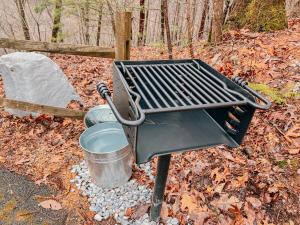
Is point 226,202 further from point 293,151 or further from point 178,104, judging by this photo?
point 178,104

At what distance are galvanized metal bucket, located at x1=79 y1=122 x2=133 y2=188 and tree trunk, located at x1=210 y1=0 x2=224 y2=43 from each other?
3201 millimetres

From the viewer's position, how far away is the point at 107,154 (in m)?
2.97

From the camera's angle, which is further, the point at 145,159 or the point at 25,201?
the point at 25,201

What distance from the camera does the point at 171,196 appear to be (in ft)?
10.2

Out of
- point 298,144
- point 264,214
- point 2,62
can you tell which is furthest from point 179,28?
point 264,214

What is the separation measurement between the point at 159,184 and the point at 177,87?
1.03m

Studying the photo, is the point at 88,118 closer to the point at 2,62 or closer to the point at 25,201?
the point at 25,201

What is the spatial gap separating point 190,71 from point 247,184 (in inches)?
62.3

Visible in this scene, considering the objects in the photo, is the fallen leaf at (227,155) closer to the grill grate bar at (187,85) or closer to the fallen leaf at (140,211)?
the fallen leaf at (140,211)

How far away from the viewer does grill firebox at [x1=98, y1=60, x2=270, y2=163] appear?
68.4 inches

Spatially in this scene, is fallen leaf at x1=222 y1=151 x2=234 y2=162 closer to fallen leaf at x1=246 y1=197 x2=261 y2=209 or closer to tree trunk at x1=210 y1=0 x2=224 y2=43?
fallen leaf at x1=246 y1=197 x2=261 y2=209

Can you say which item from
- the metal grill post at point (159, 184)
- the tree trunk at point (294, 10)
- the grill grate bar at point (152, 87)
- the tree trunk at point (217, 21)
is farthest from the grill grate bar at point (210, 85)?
the tree trunk at point (294, 10)

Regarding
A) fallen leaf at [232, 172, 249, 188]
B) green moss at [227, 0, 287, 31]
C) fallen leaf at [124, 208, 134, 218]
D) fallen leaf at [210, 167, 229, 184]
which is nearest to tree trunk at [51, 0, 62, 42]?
green moss at [227, 0, 287, 31]

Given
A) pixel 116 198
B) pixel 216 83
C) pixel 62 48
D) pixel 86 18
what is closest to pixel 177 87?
pixel 216 83
